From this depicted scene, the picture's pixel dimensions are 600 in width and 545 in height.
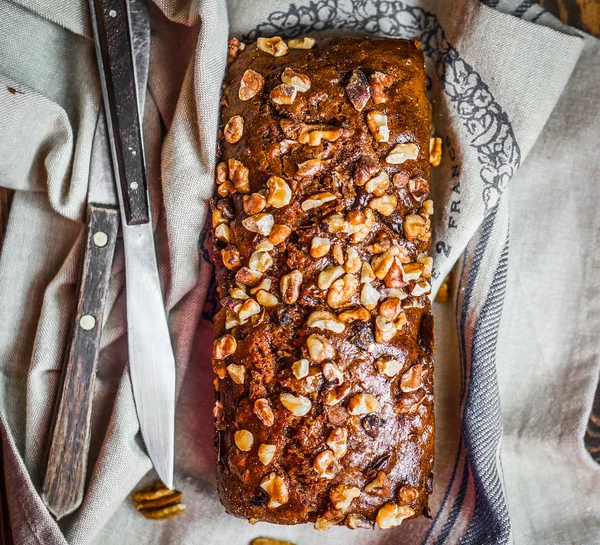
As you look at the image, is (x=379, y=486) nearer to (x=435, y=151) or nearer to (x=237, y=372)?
(x=237, y=372)

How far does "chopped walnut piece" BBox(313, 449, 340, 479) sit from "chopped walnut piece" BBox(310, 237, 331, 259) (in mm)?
439

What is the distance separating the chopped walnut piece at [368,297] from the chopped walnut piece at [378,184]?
208mm

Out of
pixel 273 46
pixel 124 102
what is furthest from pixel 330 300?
pixel 124 102

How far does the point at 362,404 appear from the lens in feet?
4.59

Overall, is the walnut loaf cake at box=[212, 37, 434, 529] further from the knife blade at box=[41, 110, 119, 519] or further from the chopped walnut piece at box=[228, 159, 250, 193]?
the knife blade at box=[41, 110, 119, 519]

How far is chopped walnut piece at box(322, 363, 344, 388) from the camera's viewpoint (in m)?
1.38

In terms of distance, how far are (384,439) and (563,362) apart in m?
0.71

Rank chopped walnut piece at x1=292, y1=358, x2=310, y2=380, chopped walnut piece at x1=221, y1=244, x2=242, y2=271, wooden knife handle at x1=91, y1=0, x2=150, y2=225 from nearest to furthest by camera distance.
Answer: chopped walnut piece at x1=292, y1=358, x2=310, y2=380, chopped walnut piece at x1=221, y1=244, x2=242, y2=271, wooden knife handle at x1=91, y1=0, x2=150, y2=225

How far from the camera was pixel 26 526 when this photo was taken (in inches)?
64.4

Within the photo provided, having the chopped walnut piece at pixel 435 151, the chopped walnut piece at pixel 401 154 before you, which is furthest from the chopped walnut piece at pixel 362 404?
the chopped walnut piece at pixel 435 151

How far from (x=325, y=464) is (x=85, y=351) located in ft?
2.39

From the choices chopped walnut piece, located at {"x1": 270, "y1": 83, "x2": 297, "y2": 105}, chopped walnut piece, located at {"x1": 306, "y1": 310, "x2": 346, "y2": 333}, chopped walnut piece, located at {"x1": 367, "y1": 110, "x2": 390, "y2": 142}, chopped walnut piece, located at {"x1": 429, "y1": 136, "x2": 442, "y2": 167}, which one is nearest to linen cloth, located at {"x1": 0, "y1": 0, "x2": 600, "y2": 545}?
chopped walnut piece, located at {"x1": 429, "y1": 136, "x2": 442, "y2": 167}

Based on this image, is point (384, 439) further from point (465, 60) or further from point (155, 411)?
point (465, 60)

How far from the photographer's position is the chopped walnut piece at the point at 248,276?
145 centimetres
